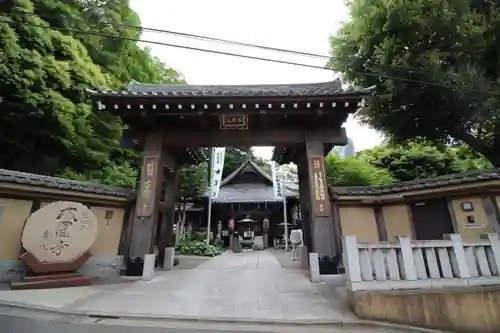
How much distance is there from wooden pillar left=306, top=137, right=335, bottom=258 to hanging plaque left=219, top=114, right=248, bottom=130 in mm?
2053

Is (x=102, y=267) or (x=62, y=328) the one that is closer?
(x=62, y=328)

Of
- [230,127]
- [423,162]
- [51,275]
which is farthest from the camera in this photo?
[423,162]

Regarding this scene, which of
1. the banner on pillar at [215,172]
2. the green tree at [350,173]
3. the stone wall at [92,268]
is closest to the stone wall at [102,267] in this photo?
the stone wall at [92,268]

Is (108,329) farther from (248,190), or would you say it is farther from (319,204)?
(248,190)

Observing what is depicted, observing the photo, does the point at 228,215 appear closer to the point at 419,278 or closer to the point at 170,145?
the point at 170,145

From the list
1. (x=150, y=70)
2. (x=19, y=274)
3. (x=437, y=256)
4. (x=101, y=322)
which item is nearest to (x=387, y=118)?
(x=437, y=256)

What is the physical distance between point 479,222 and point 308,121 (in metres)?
5.21

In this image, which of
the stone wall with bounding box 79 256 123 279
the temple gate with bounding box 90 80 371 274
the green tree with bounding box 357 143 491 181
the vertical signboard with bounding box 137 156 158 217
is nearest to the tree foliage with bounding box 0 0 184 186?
the temple gate with bounding box 90 80 371 274

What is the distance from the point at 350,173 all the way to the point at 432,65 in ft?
20.5

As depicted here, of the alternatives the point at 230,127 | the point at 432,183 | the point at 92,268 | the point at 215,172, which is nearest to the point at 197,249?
the point at 215,172

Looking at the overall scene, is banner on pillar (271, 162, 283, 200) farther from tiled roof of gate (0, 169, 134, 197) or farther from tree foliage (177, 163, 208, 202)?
tiled roof of gate (0, 169, 134, 197)

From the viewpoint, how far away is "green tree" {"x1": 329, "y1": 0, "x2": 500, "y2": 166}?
10.2m

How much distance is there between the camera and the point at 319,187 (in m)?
8.06

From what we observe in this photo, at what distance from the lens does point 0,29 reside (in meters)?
11.0
